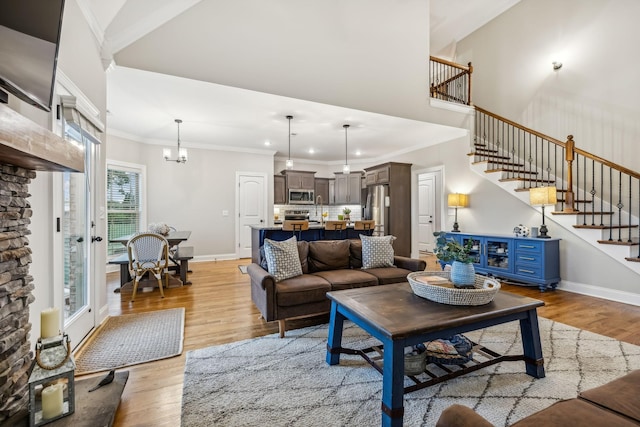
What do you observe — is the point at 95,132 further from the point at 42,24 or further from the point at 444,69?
the point at 444,69

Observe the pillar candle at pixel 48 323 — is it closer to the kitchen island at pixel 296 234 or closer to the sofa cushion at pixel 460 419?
the sofa cushion at pixel 460 419

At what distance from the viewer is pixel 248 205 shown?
23.3ft

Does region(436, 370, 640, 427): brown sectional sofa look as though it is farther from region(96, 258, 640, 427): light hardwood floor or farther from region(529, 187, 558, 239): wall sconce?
region(529, 187, 558, 239): wall sconce

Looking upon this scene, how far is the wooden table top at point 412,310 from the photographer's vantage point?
63.2 inches

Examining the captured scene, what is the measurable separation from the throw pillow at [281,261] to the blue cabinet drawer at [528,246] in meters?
3.54

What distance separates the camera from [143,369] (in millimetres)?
2158

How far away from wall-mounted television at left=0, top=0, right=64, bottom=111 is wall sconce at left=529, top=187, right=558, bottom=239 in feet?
17.7

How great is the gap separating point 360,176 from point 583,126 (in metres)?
4.64

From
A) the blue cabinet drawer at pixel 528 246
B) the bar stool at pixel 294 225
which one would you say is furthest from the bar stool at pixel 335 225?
the blue cabinet drawer at pixel 528 246

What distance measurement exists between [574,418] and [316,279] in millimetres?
2196

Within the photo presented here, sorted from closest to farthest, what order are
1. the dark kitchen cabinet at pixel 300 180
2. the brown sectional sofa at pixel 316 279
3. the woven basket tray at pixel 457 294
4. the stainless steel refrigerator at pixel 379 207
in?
the woven basket tray at pixel 457 294 < the brown sectional sofa at pixel 316 279 < the stainless steel refrigerator at pixel 379 207 < the dark kitchen cabinet at pixel 300 180

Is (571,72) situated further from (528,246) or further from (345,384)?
(345,384)

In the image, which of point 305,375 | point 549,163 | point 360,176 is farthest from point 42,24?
point 360,176

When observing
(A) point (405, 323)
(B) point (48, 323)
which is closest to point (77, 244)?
(B) point (48, 323)
